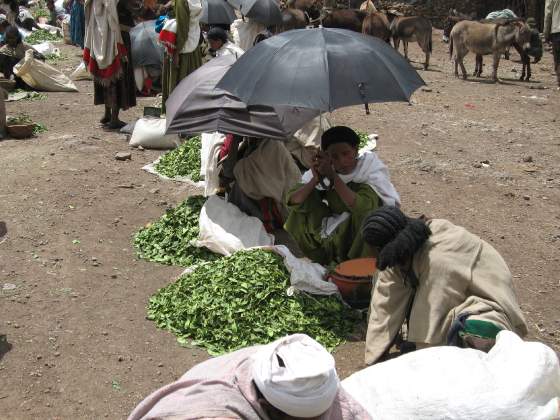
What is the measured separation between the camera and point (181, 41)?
335 inches

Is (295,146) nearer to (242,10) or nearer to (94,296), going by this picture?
(94,296)

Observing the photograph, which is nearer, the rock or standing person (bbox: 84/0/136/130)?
the rock

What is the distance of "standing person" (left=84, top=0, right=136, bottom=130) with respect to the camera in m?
8.41

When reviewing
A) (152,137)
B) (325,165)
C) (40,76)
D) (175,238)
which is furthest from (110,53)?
(325,165)

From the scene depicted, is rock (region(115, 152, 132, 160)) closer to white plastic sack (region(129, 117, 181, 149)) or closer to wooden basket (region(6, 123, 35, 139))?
white plastic sack (region(129, 117, 181, 149))

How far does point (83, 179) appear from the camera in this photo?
23.1ft

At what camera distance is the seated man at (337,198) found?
4.75 meters

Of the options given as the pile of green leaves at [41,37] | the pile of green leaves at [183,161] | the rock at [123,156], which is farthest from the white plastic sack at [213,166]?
the pile of green leaves at [41,37]

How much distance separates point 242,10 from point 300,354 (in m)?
9.88

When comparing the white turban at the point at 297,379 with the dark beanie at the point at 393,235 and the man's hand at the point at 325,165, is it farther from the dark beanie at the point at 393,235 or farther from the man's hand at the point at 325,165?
the man's hand at the point at 325,165

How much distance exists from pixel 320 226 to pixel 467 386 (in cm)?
272

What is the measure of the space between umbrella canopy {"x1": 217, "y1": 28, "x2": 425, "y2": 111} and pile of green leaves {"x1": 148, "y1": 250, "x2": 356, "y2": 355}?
110cm

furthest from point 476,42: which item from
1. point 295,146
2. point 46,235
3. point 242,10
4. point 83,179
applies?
point 46,235

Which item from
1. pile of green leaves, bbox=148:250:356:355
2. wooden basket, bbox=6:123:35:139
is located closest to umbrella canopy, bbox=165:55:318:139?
pile of green leaves, bbox=148:250:356:355
